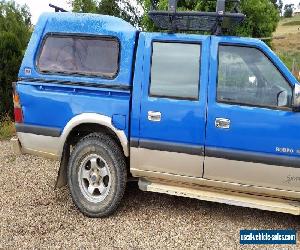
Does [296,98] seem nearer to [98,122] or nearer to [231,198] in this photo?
[231,198]

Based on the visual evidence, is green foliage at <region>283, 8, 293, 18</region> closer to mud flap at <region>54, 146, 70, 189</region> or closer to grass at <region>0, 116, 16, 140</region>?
grass at <region>0, 116, 16, 140</region>

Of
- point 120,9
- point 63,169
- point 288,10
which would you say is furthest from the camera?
point 288,10

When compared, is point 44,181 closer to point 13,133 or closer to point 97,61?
point 97,61

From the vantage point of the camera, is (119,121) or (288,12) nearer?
(119,121)

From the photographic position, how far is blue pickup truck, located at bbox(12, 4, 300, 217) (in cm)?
439

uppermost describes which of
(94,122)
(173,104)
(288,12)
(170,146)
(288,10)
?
(288,10)

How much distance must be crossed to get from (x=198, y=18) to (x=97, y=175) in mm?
2073

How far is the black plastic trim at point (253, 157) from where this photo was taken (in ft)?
14.3

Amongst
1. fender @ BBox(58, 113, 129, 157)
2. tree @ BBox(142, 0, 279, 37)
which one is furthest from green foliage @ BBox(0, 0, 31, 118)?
Answer: fender @ BBox(58, 113, 129, 157)

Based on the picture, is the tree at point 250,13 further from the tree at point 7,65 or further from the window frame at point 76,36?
the window frame at point 76,36

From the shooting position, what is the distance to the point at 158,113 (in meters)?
4.62

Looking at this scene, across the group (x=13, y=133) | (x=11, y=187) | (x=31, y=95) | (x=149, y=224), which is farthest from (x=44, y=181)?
(x=13, y=133)

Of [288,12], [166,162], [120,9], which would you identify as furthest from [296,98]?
[288,12]

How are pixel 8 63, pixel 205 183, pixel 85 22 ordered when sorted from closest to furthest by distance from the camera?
pixel 205 183
pixel 85 22
pixel 8 63
